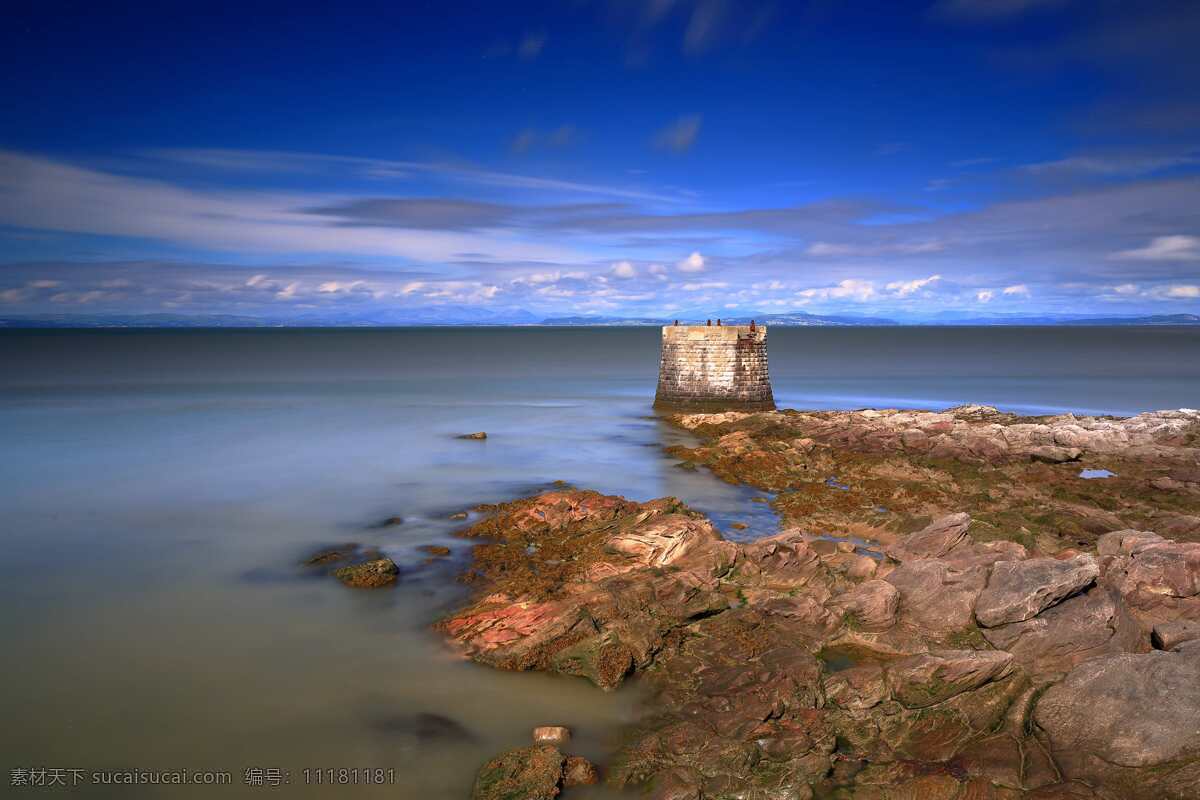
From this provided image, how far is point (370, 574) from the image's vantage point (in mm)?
13398

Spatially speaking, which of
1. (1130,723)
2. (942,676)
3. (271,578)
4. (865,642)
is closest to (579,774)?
(942,676)

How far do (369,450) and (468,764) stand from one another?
809 inches

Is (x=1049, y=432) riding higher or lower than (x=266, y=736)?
higher

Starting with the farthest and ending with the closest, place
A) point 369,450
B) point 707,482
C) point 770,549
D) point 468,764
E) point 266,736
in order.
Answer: point 369,450
point 707,482
point 770,549
point 266,736
point 468,764

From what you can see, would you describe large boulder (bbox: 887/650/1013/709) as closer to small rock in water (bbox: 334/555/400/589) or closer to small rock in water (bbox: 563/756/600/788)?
small rock in water (bbox: 563/756/600/788)

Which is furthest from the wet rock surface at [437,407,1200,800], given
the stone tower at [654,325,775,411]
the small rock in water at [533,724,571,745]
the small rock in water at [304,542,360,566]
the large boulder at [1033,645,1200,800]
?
the stone tower at [654,325,775,411]

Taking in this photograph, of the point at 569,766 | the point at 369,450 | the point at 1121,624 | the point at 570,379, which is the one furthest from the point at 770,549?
the point at 570,379

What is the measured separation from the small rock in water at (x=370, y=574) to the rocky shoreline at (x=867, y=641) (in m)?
1.40

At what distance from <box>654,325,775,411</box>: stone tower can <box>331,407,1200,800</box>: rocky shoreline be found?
16963 mm

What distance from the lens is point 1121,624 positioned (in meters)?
9.41

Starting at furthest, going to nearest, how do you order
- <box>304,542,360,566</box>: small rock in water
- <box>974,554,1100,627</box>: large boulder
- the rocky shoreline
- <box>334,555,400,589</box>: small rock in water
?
<box>304,542,360,566</box>: small rock in water, <box>334,555,400,589</box>: small rock in water, <box>974,554,1100,627</box>: large boulder, the rocky shoreline

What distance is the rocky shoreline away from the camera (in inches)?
294

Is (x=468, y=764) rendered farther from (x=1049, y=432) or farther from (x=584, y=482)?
(x=1049, y=432)

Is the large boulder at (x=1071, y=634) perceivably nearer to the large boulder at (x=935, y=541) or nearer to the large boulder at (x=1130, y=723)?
the large boulder at (x=1130, y=723)
